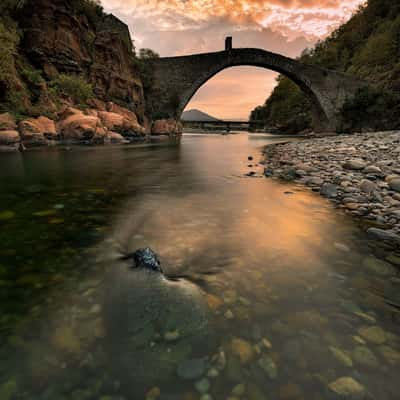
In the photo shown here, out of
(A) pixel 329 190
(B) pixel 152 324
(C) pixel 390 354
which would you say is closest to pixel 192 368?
(B) pixel 152 324

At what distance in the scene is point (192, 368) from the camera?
1071 mm

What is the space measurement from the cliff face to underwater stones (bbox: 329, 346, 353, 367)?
2367 cm

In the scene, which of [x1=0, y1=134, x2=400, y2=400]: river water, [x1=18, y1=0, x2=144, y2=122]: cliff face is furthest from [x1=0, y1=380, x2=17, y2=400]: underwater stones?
[x1=18, y1=0, x2=144, y2=122]: cliff face

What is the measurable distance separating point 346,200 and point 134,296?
3.35m

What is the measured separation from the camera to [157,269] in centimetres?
179

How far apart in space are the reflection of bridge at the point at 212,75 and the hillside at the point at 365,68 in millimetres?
3242

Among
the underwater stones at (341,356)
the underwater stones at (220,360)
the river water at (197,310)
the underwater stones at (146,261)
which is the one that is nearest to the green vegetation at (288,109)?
the river water at (197,310)

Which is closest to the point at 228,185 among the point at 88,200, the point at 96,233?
the point at 88,200

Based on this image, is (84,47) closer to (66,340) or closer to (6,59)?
(6,59)

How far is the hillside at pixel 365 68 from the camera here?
27422 mm

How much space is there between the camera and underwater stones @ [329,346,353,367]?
3.60ft

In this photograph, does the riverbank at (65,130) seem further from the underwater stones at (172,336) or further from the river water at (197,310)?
the underwater stones at (172,336)

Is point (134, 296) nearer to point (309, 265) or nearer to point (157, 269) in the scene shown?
point (157, 269)

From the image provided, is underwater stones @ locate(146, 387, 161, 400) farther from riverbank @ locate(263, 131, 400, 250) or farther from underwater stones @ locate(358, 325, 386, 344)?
riverbank @ locate(263, 131, 400, 250)
